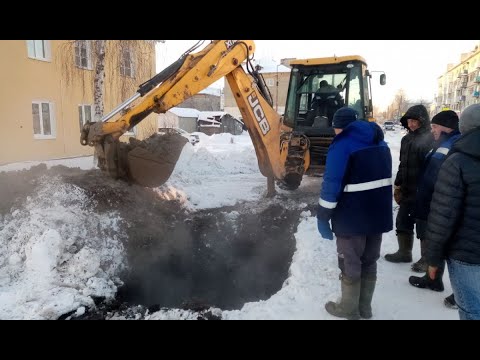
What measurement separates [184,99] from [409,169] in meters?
3.68

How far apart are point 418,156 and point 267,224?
10.6 feet

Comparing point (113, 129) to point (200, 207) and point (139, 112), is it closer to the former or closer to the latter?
point (139, 112)

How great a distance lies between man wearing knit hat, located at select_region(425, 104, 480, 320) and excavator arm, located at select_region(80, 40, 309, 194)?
4.46 metres

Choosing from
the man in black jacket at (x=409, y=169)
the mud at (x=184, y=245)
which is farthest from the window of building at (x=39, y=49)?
the man in black jacket at (x=409, y=169)

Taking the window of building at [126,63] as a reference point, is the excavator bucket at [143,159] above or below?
below

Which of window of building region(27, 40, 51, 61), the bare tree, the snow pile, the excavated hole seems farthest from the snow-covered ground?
window of building region(27, 40, 51, 61)

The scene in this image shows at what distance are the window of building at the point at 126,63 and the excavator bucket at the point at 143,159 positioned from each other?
7311 millimetres

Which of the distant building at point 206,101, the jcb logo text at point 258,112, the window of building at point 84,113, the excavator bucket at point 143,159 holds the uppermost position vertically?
the distant building at point 206,101

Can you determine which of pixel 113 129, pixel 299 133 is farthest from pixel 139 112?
pixel 299 133

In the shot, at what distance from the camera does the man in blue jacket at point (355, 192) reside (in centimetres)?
313

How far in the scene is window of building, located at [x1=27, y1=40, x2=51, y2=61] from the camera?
1286 centimetres

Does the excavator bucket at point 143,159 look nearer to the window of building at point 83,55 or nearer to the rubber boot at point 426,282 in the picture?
the rubber boot at point 426,282

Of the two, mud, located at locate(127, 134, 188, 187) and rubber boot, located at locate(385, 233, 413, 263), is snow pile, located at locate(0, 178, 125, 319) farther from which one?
rubber boot, located at locate(385, 233, 413, 263)

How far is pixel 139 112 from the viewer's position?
19.5 ft
